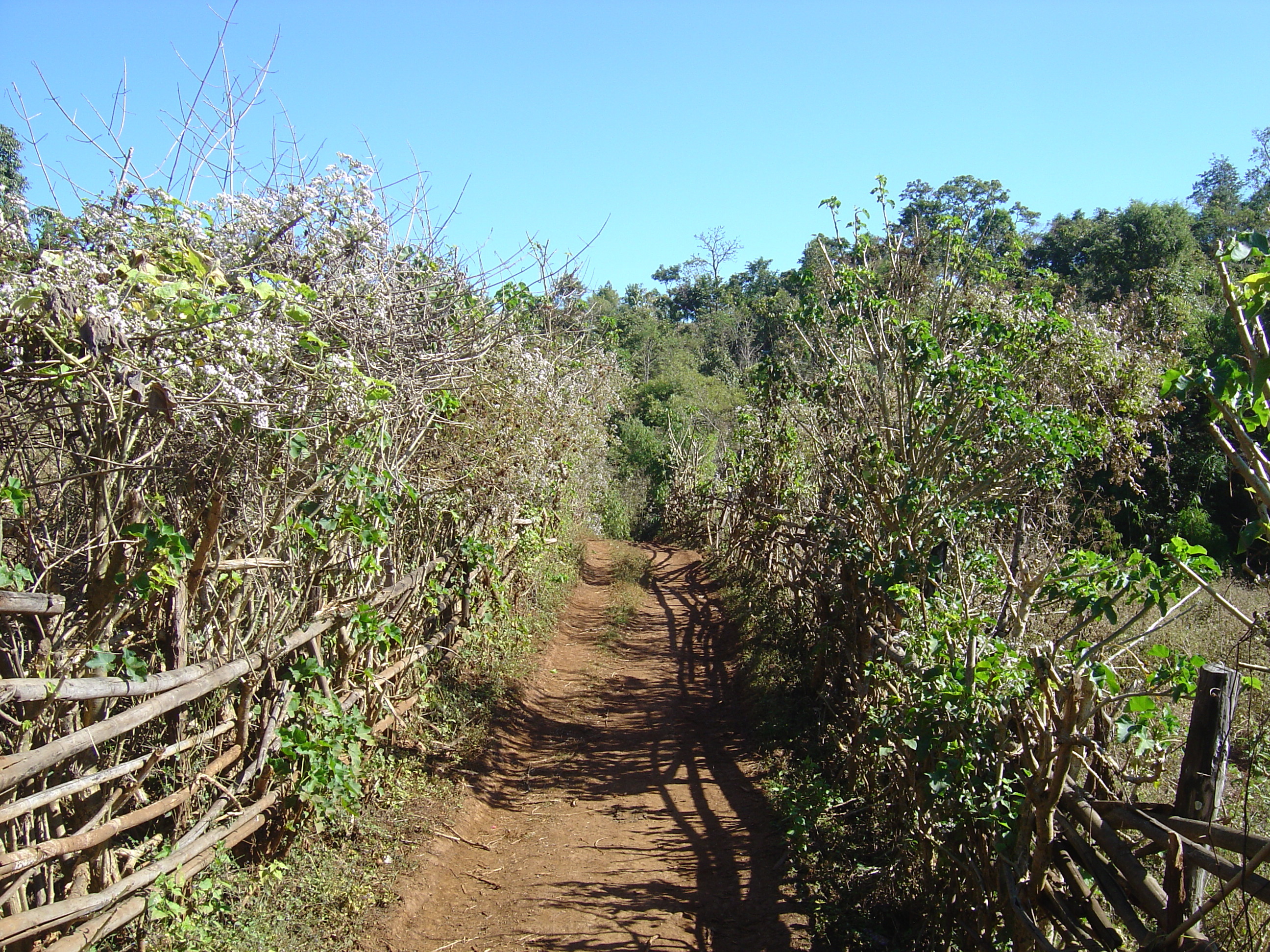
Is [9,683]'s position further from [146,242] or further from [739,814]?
[739,814]

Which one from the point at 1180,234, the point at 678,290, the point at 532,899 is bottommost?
the point at 532,899

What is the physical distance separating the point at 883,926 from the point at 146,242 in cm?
472

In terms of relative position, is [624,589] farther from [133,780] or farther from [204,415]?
[204,415]

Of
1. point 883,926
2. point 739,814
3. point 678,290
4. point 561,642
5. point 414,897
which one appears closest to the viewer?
point 883,926

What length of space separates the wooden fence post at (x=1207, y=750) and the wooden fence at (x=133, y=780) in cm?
368

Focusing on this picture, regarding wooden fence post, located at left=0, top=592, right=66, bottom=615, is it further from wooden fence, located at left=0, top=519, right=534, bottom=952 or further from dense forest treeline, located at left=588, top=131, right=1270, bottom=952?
dense forest treeline, located at left=588, top=131, right=1270, bottom=952

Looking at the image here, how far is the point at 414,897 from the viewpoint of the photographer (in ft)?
15.6

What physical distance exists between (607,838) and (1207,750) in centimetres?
409

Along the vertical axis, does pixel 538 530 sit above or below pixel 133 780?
above

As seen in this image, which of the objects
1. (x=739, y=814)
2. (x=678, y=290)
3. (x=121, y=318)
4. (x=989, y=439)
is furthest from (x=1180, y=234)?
(x=678, y=290)

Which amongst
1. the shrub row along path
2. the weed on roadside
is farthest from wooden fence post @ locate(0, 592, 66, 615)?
the weed on roadside

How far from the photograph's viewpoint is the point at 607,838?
5.81 meters

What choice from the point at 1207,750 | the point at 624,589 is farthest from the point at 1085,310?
the point at 1207,750

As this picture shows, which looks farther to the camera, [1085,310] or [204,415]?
[1085,310]
